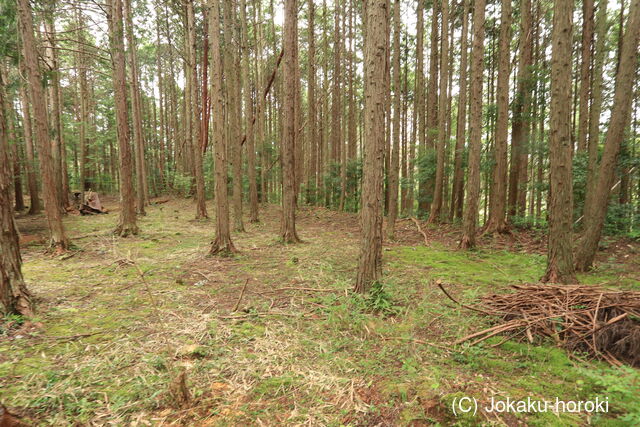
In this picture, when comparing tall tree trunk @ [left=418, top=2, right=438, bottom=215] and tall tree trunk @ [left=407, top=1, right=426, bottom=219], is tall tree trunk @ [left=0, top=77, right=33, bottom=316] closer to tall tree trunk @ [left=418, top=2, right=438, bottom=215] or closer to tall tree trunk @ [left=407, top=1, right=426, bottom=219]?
tall tree trunk @ [left=418, top=2, right=438, bottom=215]

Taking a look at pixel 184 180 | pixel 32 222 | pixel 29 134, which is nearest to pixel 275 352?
pixel 32 222

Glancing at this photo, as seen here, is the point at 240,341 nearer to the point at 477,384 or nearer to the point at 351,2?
the point at 477,384

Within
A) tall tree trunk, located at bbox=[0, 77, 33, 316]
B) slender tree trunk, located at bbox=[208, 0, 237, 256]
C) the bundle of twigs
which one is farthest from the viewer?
slender tree trunk, located at bbox=[208, 0, 237, 256]

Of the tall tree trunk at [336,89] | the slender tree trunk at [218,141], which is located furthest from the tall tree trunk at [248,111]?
the tall tree trunk at [336,89]

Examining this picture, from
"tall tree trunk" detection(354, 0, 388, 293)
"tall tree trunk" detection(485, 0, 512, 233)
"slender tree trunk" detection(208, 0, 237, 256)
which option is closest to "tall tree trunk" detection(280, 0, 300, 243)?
"slender tree trunk" detection(208, 0, 237, 256)

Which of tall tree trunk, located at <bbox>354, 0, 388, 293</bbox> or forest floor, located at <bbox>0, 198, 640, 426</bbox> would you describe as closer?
forest floor, located at <bbox>0, 198, 640, 426</bbox>

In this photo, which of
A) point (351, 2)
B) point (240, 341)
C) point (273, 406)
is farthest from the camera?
point (351, 2)

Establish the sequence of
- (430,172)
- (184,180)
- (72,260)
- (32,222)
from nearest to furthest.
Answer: (72,260) < (32,222) < (430,172) < (184,180)

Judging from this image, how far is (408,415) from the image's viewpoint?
2262mm

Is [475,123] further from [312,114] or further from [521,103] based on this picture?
[312,114]

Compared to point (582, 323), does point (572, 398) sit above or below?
below

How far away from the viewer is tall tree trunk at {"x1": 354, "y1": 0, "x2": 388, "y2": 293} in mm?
4121

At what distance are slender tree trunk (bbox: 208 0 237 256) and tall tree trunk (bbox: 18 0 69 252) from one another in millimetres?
3874

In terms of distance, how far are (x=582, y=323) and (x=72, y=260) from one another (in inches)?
376
